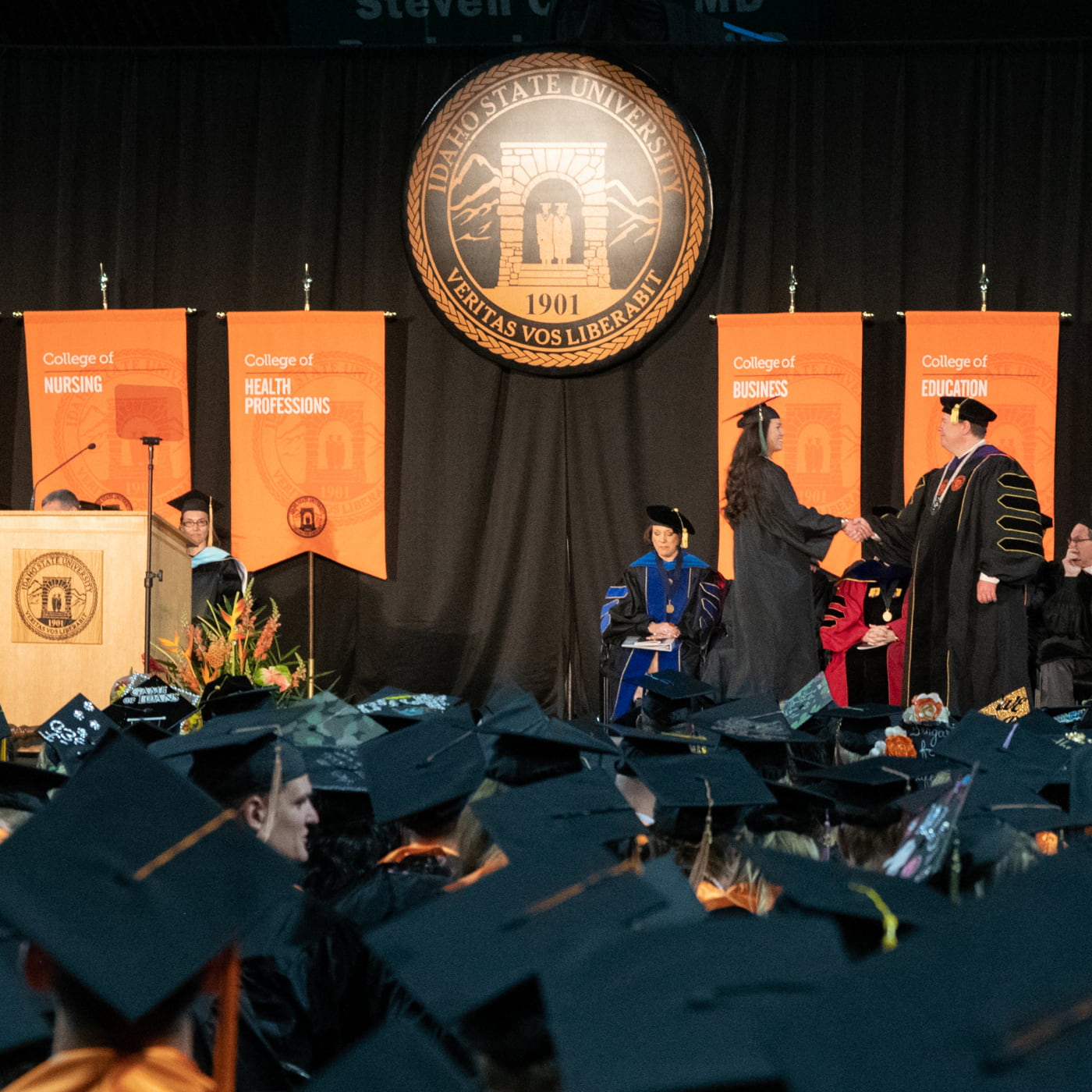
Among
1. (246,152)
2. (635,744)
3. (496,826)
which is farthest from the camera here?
(246,152)

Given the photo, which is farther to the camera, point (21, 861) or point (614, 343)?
point (614, 343)

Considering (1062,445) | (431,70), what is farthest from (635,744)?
(431,70)

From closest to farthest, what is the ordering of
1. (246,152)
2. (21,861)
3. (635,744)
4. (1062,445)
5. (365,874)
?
(21,861) < (365,874) < (635,744) < (1062,445) < (246,152)

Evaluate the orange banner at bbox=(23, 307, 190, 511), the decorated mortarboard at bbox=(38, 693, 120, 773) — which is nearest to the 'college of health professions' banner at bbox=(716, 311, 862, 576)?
the orange banner at bbox=(23, 307, 190, 511)

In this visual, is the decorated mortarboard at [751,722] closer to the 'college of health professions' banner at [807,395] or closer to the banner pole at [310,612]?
the 'college of health professions' banner at [807,395]

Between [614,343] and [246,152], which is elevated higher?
[246,152]

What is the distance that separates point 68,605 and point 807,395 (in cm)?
395


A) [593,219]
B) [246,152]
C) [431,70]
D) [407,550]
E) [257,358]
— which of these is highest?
[431,70]

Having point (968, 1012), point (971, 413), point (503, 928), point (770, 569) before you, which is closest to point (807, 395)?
point (770, 569)

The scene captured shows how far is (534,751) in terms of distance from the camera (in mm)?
1126

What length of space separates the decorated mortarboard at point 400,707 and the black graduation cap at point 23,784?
380mm

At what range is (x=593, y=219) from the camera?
21.6 ft

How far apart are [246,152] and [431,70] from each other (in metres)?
1.22

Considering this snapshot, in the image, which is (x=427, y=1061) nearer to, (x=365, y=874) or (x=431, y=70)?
(x=365, y=874)
